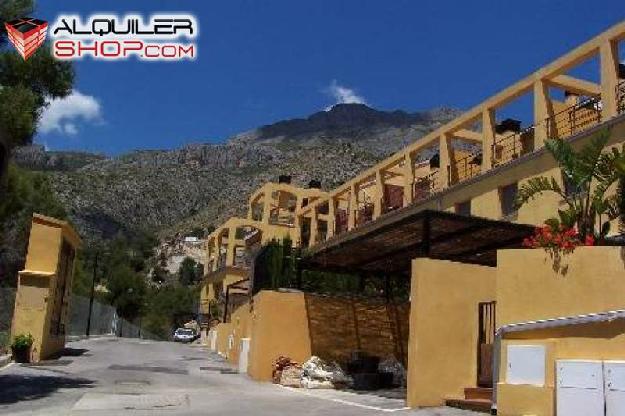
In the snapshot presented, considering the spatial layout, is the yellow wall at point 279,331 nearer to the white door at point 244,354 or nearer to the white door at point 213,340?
the white door at point 244,354

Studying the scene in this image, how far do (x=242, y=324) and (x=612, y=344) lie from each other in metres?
18.4

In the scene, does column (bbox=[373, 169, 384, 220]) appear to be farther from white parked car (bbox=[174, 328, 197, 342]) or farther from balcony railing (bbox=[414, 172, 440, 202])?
white parked car (bbox=[174, 328, 197, 342])

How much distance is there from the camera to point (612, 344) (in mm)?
9562

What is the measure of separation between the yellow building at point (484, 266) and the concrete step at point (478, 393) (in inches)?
1.1

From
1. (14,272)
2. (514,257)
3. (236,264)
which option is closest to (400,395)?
(514,257)

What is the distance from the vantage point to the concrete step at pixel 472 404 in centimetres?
1175

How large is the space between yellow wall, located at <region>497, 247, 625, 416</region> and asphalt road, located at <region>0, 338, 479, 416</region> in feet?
5.14

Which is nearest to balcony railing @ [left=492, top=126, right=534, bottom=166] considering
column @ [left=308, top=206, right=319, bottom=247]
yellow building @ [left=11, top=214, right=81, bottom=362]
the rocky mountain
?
yellow building @ [left=11, top=214, right=81, bottom=362]

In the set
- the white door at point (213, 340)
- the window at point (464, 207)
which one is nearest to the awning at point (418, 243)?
the window at point (464, 207)

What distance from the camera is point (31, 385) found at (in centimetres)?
1535

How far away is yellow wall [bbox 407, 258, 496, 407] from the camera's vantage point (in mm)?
12883

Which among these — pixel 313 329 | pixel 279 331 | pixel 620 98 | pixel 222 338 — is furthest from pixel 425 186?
pixel 279 331

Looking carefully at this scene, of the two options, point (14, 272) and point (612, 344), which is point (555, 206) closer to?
point (612, 344)

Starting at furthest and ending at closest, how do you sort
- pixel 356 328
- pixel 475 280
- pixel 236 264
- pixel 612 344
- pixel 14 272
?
pixel 236 264, pixel 14 272, pixel 356 328, pixel 475 280, pixel 612 344
